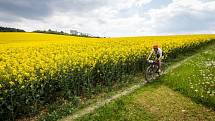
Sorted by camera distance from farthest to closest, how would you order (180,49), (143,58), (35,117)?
(180,49), (143,58), (35,117)

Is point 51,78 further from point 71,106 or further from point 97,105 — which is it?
Result: point 97,105

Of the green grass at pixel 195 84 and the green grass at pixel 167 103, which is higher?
the green grass at pixel 195 84

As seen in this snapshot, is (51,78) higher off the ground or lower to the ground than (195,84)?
higher

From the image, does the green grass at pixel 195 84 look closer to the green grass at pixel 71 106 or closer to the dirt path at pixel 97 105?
the green grass at pixel 71 106

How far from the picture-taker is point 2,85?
12.2 metres

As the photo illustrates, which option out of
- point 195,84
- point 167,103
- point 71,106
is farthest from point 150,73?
point 71,106

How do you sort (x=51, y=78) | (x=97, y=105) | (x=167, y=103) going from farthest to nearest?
1. (x=167, y=103)
2. (x=97, y=105)
3. (x=51, y=78)

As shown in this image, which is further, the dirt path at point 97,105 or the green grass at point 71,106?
the dirt path at point 97,105

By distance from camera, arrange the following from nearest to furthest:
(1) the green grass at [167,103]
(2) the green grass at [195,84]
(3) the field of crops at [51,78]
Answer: (3) the field of crops at [51,78] → (1) the green grass at [167,103] → (2) the green grass at [195,84]

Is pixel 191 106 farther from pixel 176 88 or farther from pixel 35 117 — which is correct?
pixel 35 117

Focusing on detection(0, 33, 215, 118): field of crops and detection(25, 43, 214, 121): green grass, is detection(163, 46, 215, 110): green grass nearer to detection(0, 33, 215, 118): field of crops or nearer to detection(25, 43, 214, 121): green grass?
detection(25, 43, 214, 121): green grass

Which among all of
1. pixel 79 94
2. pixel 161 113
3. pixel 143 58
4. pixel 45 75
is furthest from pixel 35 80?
pixel 143 58

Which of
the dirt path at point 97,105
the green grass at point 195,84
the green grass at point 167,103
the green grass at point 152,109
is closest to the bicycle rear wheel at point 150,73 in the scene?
the green grass at point 167,103

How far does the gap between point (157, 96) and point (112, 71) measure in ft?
12.0
